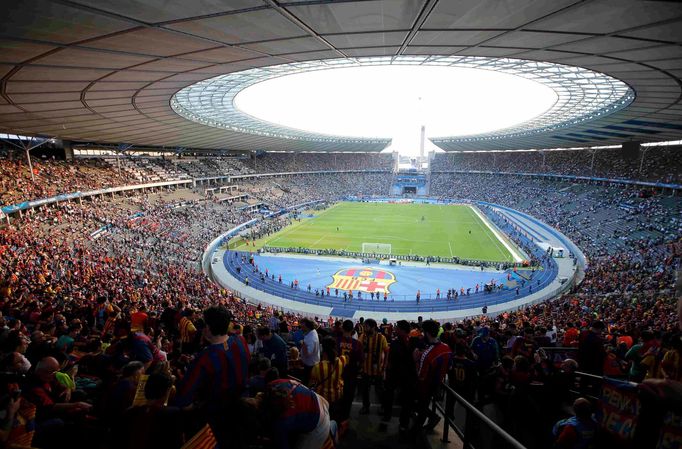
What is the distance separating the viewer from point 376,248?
37.8m

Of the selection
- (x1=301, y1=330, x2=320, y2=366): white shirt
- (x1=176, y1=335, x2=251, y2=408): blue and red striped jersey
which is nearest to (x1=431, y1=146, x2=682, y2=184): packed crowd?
(x1=301, y1=330, x2=320, y2=366): white shirt

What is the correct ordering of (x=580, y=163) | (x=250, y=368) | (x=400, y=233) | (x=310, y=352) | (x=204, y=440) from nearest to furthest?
(x=204, y=440)
(x=250, y=368)
(x=310, y=352)
(x=400, y=233)
(x=580, y=163)

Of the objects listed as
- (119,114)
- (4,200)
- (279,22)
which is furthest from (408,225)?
(279,22)

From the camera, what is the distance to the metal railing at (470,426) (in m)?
2.98

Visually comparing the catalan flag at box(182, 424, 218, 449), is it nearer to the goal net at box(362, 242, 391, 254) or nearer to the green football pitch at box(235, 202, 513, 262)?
the goal net at box(362, 242, 391, 254)

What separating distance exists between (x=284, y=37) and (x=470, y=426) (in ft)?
25.8

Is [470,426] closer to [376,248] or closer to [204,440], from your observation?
[204,440]

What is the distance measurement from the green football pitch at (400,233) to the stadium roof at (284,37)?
25.1 m

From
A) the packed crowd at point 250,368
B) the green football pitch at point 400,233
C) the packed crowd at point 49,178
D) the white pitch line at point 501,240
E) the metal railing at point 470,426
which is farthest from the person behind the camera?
the green football pitch at point 400,233

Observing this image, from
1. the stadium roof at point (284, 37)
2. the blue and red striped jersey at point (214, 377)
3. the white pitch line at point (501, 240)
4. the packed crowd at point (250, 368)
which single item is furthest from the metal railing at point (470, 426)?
the white pitch line at point (501, 240)

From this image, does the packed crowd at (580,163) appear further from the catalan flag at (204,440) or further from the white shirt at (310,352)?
the catalan flag at (204,440)

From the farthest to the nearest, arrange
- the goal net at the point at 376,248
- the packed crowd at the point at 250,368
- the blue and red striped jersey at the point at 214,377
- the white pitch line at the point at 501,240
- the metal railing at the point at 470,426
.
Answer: the goal net at the point at 376,248 < the white pitch line at the point at 501,240 < the metal railing at the point at 470,426 < the blue and red striped jersey at the point at 214,377 < the packed crowd at the point at 250,368

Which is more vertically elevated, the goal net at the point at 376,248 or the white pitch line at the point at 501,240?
the white pitch line at the point at 501,240

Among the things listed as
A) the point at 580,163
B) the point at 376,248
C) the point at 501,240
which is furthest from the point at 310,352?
the point at 580,163
